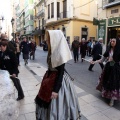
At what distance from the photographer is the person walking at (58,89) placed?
102 inches

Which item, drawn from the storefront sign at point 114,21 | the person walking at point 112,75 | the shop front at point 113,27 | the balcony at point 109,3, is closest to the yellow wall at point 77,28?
the balcony at point 109,3

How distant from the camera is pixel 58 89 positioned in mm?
2619

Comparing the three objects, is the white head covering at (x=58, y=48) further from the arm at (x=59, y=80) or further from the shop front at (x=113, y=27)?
the shop front at (x=113, y=27)

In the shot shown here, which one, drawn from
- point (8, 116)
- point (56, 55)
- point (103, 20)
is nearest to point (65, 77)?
point (56, 55)

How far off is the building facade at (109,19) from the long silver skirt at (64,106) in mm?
13236

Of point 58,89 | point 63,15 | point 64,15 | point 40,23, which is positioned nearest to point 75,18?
point 64,15

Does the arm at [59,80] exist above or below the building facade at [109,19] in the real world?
below

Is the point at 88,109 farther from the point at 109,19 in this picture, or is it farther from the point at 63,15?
the point at 63,15

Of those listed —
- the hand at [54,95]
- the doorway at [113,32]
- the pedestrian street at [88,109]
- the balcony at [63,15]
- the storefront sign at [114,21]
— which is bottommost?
the pedestrian street at [88,109]

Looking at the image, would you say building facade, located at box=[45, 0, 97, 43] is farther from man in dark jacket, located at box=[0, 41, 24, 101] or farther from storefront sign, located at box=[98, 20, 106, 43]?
man in dark jacket, located at box=[0, 41, 24, 101]

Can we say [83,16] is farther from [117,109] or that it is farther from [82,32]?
[117,109]

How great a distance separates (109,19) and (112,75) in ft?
41.1

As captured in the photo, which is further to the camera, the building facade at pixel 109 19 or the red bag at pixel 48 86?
the building facade at pixel 109 19

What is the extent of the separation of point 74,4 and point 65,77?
22926 mm
